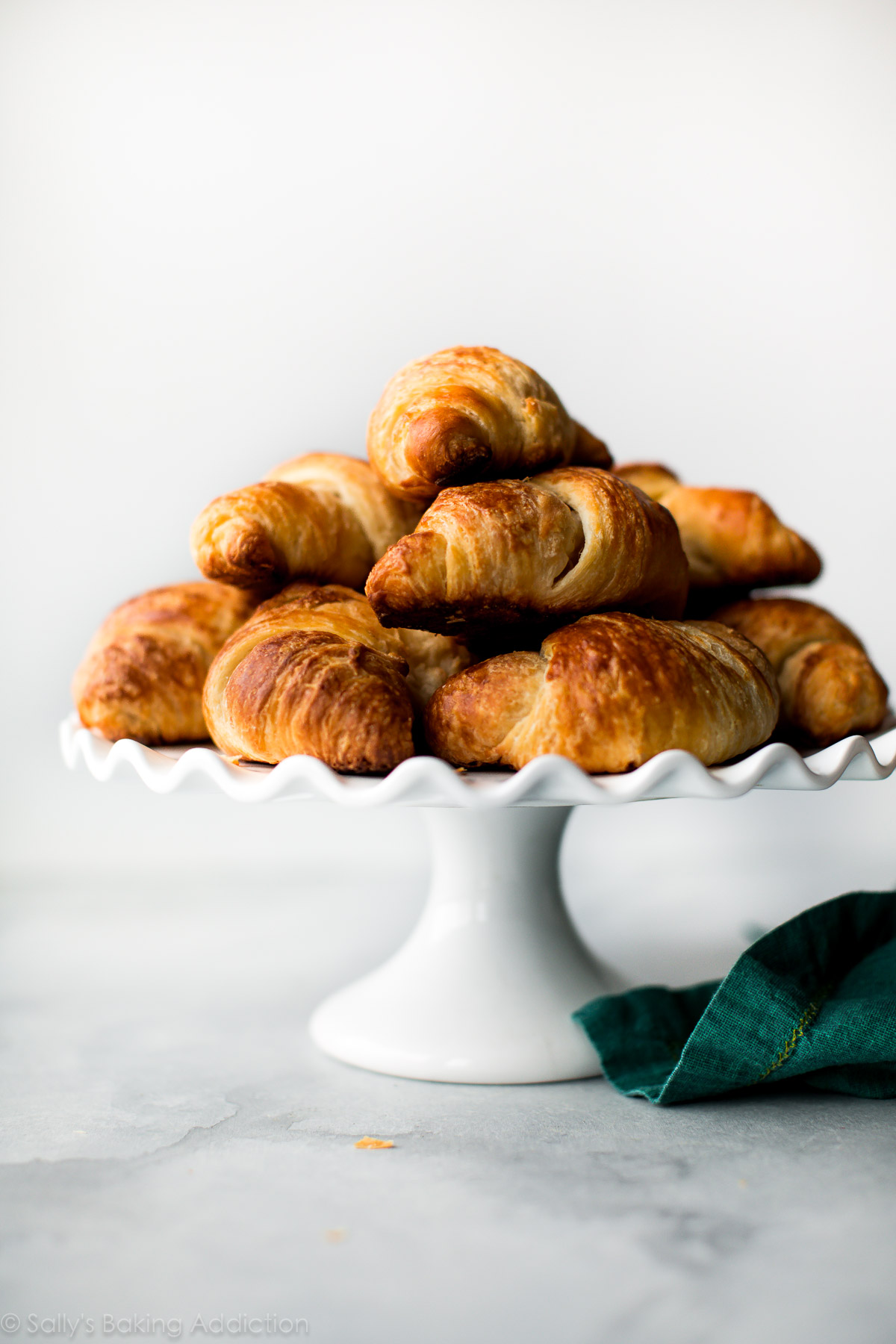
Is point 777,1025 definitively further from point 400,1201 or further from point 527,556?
point 527,556

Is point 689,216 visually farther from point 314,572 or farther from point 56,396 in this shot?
point 314,572

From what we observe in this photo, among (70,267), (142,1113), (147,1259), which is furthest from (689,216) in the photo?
(147,1259)

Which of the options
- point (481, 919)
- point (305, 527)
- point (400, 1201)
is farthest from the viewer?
point (481, 919)

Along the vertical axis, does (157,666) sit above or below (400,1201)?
above

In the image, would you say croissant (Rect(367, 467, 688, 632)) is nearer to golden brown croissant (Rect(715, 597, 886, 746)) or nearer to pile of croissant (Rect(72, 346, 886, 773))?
pile of croissant (Rect(72, 346, 886, 773))

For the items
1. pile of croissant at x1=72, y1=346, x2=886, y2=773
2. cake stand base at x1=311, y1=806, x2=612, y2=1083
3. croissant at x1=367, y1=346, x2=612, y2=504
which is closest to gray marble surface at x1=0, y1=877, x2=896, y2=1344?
cake stand base at x1=311, y1=806, x2=612, y2=1083

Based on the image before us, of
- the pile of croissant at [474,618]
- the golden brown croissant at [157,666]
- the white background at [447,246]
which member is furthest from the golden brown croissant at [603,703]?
the white background at [447,246]

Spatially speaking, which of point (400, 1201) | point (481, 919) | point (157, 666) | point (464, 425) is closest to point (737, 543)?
point (464, 425)

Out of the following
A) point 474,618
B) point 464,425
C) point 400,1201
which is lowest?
point 400,1201

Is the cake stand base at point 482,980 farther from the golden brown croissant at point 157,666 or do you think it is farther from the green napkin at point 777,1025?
the golden brown croissant at point 157,666
